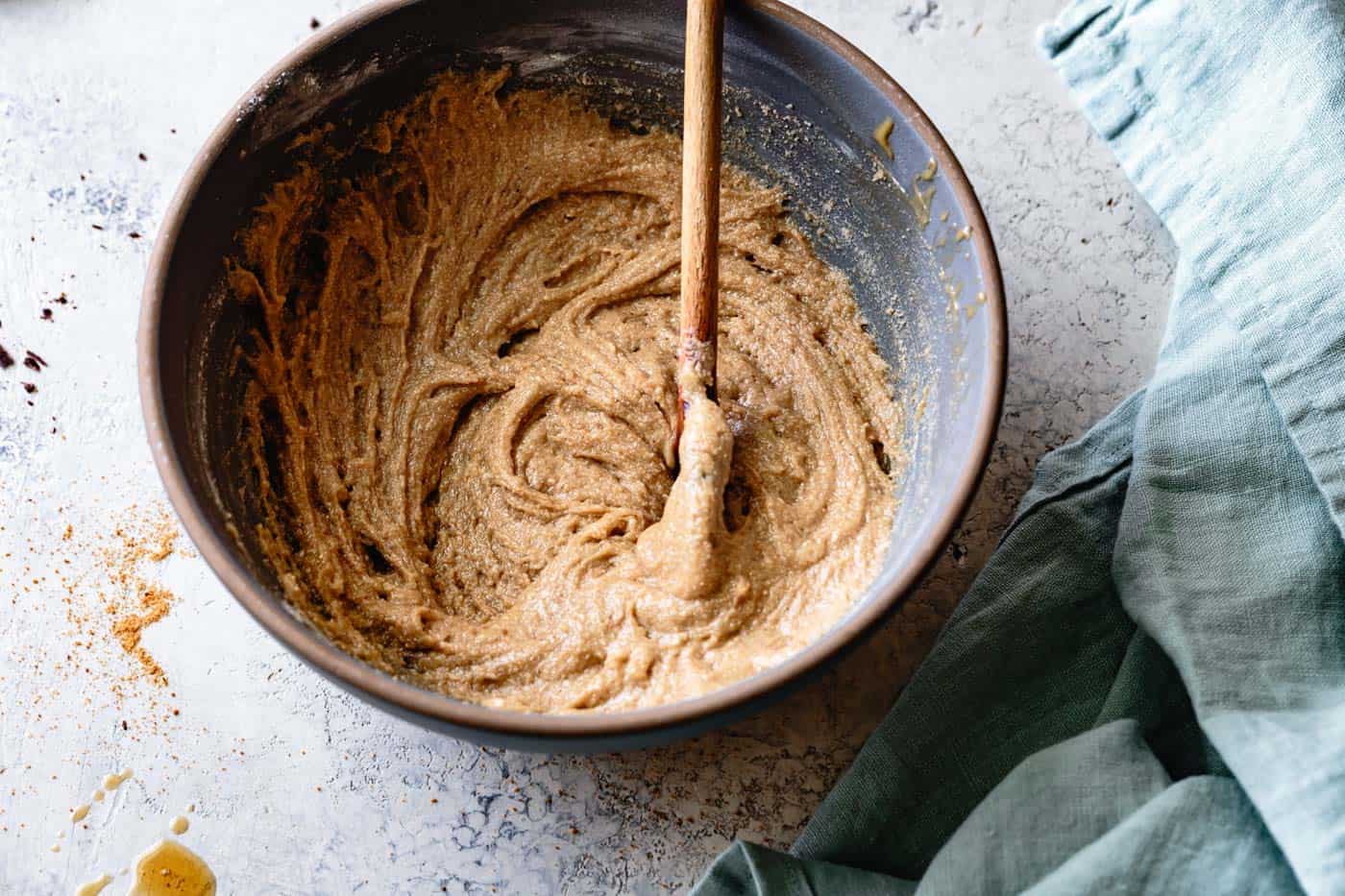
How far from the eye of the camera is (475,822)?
2111mm

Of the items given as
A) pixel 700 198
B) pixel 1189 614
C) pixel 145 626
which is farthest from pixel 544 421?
pixel 1189 614

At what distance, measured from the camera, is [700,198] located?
203 centimetres

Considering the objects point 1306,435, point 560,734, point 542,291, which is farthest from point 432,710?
Result: point 1306,435

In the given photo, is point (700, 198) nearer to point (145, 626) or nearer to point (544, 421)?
point (544, 421)

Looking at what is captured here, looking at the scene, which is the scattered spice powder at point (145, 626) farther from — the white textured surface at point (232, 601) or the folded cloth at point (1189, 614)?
the folded cloth at point (1189, 614)

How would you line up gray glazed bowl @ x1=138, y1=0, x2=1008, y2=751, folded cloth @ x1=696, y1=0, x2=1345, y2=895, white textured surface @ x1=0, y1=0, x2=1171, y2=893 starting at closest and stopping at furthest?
gray glazed bowl @ x1=138, y1=0, x2=1008, y2=751
folded cloth @ x1=696, y1=0, x2=1345, y2=895
white textured surface @ x1=0, y1=0, x2=1171, y2=893

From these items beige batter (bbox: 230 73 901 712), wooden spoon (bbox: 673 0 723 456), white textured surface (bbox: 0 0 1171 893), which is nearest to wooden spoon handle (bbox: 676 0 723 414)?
wooden spoon (bbox: 673 0 723 456)

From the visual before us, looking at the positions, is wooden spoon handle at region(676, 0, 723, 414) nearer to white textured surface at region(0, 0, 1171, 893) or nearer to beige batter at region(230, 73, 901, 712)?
beige batter at region(230, 73, 901, 712)

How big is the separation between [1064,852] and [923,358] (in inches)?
34.1

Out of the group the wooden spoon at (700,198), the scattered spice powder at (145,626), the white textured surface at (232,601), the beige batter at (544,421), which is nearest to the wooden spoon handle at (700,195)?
→ the wooden spoon at (700,198)

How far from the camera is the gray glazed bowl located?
168 cm

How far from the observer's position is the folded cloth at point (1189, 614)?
1863 millimetres

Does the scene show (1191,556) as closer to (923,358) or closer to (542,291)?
(923,358)

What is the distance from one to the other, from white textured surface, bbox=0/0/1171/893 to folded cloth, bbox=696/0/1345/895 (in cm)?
15
